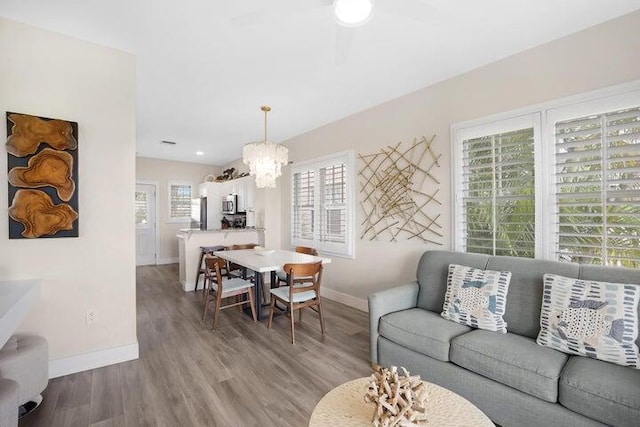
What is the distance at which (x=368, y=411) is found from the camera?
1273 millimetres

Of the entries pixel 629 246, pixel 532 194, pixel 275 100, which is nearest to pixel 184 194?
pixel 275 100

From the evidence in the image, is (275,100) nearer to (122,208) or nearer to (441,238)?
(122,208)

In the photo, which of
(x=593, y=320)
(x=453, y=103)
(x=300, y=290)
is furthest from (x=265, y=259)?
(x=593, y=320)

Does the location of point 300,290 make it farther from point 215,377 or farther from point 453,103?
point 453,103

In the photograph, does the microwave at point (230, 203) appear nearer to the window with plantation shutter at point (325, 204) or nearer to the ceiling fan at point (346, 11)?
the window with plantation shutter at point (325, 204)

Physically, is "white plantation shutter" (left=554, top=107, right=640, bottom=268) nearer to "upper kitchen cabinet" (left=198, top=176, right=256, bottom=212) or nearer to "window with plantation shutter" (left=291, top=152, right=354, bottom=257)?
"window with plantation shutter" (left=291, top=152, right=354, bottom=257)

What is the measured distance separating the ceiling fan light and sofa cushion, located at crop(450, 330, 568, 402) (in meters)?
2.12

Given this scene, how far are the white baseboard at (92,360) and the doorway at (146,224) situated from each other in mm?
5188

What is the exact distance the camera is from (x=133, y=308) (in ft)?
8.48

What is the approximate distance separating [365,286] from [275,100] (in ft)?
8.62

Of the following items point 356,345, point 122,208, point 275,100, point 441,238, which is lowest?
point 356,345

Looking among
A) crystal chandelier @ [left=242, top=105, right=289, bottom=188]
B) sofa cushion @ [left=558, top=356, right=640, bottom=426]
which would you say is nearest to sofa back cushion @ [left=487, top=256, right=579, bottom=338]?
sofa cushion @ [left=558, top=356, right=640, bottom=426]

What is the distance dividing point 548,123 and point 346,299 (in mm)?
3001

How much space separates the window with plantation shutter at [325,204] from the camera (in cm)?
407
